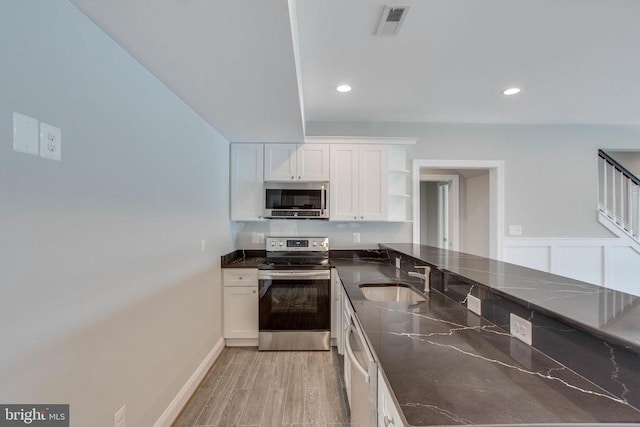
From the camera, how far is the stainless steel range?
9.11 feet

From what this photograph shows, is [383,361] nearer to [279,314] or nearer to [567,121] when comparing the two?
[279,314]

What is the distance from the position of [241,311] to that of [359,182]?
1.92m

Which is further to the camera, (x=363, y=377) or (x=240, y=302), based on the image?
(x=240, y=302)

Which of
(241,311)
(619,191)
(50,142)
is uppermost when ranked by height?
(619,191)

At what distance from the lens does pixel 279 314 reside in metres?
2.78

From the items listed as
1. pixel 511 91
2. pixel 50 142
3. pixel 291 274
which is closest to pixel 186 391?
pixel 291 274

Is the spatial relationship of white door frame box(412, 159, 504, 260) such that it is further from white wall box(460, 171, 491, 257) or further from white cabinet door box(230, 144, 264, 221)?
white cabinet door box(230, 144, 264, 221)

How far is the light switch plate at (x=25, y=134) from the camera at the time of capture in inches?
34.8

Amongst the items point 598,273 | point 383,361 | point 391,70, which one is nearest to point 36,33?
point 383,361

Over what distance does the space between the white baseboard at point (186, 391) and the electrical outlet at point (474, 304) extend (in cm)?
195

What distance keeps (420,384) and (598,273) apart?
4103 millimetres

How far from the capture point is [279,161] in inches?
124

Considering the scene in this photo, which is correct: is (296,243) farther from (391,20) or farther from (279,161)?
(391,20)

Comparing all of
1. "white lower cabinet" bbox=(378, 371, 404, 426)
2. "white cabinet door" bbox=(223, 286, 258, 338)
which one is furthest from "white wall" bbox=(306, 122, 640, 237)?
"white lower cabinet" bbox=(378, 371, 404, 426)
